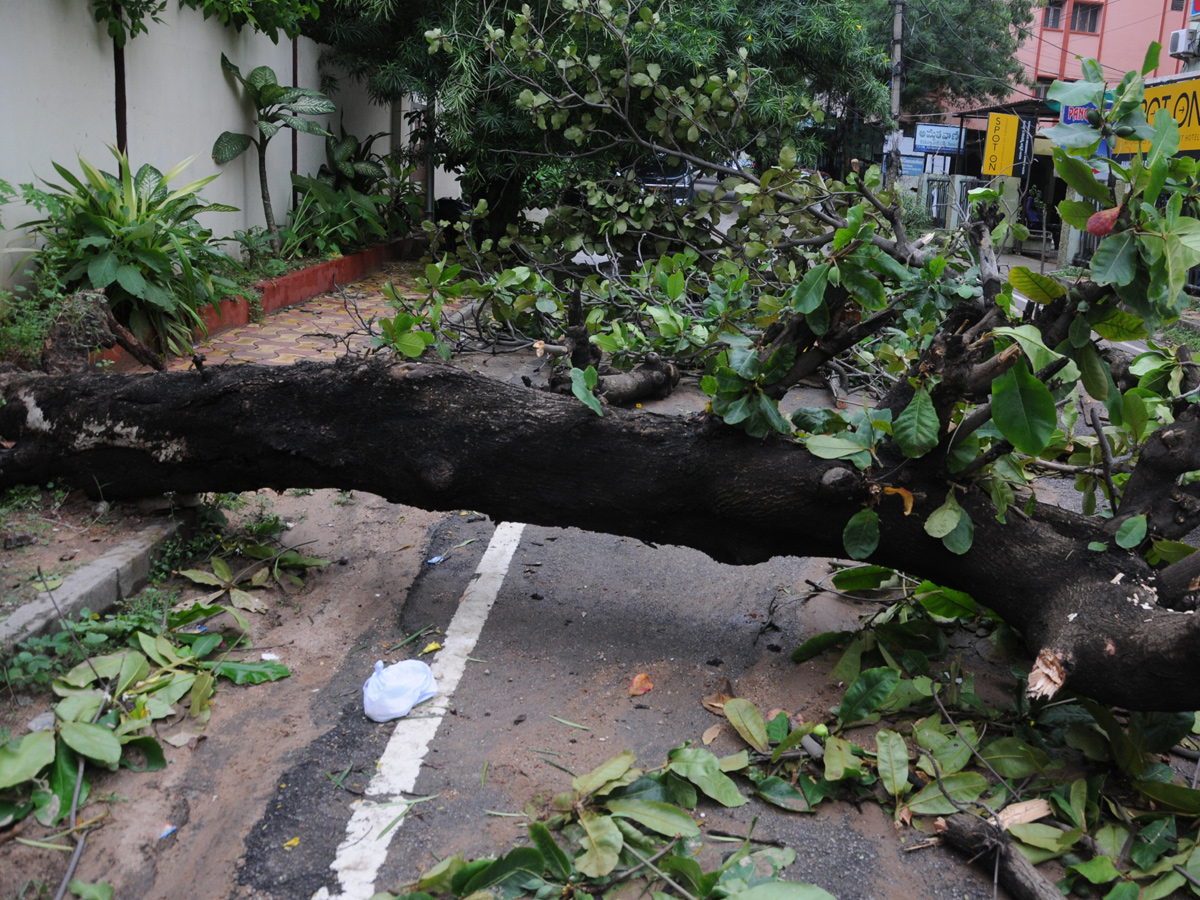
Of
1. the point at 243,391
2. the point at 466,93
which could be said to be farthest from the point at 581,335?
the point at 466,93

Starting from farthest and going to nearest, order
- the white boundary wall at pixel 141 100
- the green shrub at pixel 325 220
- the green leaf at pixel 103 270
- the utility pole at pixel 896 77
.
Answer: the utility pole at pixel 896 77 → the green shrub at pixel 325 220 → the white boundary wall at pixel 141 100 → the green leaf at pixel 103 270

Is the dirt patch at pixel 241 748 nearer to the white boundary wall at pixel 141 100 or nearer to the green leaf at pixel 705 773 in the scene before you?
the green leaf at pixel 705 773

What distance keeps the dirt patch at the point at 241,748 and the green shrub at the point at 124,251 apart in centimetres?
304

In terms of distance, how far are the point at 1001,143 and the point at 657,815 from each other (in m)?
16.6

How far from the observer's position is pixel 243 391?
12.2ft

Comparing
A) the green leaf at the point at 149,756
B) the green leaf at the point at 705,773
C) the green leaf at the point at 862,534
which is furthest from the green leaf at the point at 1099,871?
the green leaf at the point at 149,756

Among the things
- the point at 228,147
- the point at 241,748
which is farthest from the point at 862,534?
the point at 228,147

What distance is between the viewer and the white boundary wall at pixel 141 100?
631 cm

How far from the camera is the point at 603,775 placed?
8.40 feet

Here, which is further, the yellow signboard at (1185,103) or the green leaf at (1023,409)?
the yellow signboard at (1185,103)

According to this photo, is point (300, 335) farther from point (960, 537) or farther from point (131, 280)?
point (960, 537)

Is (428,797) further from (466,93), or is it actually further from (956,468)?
(466,93)

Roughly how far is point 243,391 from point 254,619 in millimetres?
902

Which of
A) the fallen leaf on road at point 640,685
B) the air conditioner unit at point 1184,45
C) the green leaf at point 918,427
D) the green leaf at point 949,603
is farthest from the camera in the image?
the air conditioner unit at point 1184,45
